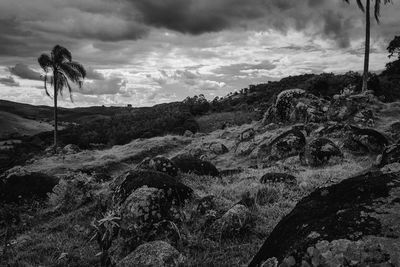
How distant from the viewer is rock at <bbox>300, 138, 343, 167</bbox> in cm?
1462

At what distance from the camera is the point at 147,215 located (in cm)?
751

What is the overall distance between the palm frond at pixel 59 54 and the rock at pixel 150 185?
28.9 m

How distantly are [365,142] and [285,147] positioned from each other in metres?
4.11

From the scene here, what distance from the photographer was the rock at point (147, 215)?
715 centimetres

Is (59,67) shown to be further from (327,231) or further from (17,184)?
(327,231)

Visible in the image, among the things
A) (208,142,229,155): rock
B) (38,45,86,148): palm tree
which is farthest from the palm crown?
(208,142,229,155): rock

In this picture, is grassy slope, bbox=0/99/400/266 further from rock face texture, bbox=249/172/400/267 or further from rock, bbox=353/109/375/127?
rock, bbox=353/109/375/127

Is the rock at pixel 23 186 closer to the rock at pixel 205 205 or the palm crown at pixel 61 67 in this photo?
the rock at pixel 205 205

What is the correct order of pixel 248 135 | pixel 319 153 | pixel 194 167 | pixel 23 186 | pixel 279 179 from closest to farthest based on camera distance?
pixel 279 179 < pixel 23 186 < pixel 194 167 < pixel 319 153 < pixel 248 135

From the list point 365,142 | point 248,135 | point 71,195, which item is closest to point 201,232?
point 71,195

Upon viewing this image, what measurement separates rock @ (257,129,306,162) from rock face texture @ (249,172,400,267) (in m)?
14.1

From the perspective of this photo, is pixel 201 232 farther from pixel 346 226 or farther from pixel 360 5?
pixel 360 5

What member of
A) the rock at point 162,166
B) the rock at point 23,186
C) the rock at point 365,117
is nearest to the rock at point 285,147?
the rock at point 365,117

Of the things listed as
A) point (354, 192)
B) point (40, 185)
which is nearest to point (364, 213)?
point (354, 192)
